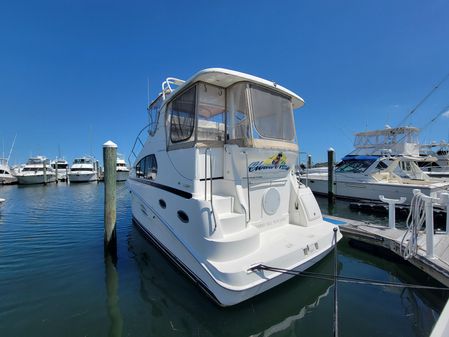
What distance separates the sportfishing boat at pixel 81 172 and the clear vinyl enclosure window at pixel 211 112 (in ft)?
104

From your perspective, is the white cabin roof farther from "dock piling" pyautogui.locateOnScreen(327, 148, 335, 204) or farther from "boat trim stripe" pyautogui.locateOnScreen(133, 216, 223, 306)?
"dock piling" pyautogui.locateOnScreen(327, 148, 335, 204)

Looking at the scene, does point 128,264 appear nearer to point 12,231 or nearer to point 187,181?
point 187,181

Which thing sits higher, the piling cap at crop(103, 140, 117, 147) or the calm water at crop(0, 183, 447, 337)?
the piling cap at crop(103, 140, 117, 147)

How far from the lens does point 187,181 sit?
177 inches

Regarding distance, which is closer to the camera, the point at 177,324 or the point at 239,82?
the point at 177,324

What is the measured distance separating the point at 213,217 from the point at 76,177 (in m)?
33.3

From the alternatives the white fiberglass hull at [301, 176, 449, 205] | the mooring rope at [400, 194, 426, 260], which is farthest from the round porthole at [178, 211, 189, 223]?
the white fiberglass hull at [301, 176, 449, 205]

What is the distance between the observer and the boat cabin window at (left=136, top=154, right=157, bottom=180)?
6.32 m

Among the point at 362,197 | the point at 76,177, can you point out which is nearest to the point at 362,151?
the point at 362,197

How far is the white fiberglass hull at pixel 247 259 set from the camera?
10.7ft

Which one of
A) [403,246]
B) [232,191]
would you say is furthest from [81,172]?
[403,246]

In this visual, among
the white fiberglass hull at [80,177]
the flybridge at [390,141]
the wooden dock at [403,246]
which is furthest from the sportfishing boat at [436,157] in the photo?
the white fiberglass hull at [80,177]

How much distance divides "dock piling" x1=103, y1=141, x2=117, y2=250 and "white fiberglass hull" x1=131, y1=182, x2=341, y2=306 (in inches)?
56.0

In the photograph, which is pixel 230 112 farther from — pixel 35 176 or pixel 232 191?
pixel 35 176
